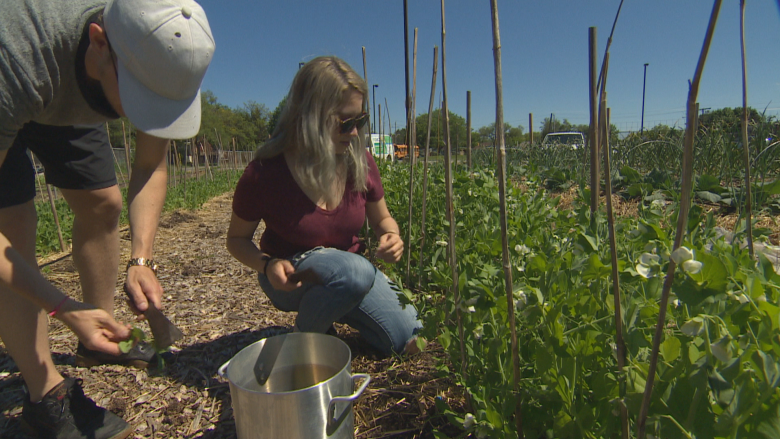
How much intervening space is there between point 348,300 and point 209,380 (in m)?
0.66

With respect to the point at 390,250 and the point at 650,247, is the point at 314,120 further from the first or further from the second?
the point at 650,247

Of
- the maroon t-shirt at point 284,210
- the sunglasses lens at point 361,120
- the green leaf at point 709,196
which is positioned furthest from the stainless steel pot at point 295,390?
the green leaf at point 709,196

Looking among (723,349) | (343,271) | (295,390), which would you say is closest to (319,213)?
(343,271)

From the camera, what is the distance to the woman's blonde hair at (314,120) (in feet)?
5.78

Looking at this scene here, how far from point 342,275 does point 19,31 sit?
1114 millimetres

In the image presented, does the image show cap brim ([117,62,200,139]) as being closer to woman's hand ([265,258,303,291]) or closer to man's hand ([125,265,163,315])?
man's hand ([125,265,163,315])

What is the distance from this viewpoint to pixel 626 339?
74cm

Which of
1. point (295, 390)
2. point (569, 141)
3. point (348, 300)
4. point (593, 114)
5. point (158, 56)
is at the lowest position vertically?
point (295, 390)

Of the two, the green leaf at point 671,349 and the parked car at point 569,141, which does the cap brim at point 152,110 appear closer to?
the green leaf at point 671,349

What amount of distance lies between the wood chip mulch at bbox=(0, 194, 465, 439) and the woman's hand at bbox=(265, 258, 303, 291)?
0.47 meters

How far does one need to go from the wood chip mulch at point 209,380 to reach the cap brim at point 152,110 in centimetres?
74

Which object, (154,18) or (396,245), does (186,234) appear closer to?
(396,245)

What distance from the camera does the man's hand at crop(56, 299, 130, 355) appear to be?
1011 millimetres

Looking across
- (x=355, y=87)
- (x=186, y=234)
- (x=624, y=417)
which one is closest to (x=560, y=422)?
(x=624, y=417)
